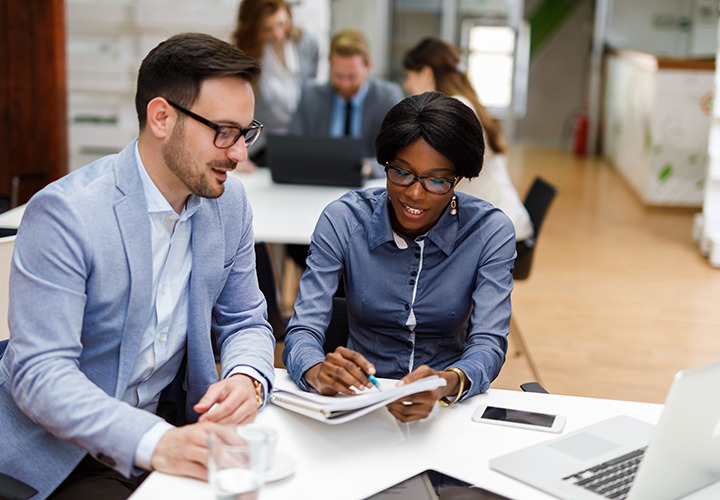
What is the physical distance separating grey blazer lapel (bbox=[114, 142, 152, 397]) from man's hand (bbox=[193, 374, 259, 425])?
0.18 meters

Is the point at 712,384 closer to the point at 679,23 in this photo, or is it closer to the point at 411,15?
the point at 411,15

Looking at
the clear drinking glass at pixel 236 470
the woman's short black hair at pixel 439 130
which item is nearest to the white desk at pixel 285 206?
the woman's short black hair at pixel 439 130

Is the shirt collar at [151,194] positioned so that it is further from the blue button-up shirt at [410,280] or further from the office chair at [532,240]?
the office chair at [532,240]

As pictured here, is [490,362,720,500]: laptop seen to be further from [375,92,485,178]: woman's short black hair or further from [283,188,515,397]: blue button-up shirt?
[375,92,485,178]: woman's short black hair

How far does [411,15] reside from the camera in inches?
341

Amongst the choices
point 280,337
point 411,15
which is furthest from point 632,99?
point 280,337

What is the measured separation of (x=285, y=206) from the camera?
3473mm

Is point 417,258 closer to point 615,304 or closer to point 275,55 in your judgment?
point 275,55

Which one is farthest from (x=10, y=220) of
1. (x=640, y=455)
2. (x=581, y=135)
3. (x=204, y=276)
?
(x=581, y=135)

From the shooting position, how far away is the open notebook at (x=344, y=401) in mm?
1364

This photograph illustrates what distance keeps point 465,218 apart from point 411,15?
7.12 metres

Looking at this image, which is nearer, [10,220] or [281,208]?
[10,220]

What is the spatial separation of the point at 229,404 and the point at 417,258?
67 cm

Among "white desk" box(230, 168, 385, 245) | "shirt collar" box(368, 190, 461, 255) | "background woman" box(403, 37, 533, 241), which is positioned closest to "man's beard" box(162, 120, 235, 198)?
"shirt collar" box(368, 190, 461, 255)
